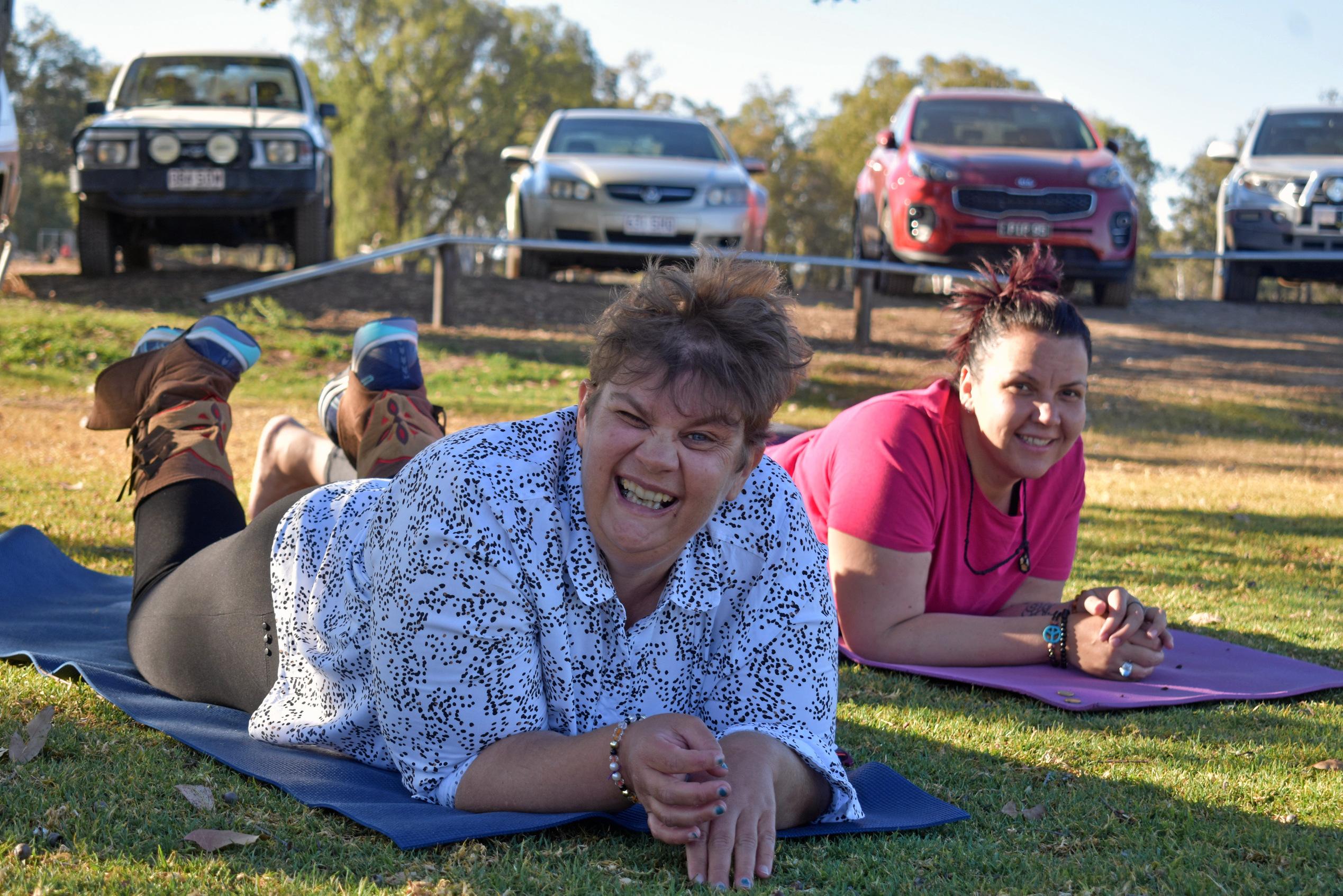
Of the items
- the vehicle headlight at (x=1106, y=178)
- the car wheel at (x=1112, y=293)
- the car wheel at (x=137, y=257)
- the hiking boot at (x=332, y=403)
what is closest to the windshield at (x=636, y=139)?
the vehicle headlight at (x=1106, y=178)

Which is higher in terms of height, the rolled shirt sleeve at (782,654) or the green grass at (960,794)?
the rolled shirt sleeve at (782,654)

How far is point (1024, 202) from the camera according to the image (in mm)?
11109

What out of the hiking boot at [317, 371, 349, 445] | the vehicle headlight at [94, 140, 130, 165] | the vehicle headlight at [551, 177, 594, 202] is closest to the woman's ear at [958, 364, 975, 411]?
the hiking boot at [317, 371, 349, 445]

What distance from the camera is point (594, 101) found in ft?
154

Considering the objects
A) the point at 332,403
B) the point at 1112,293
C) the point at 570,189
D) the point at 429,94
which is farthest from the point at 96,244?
the point at 429,94

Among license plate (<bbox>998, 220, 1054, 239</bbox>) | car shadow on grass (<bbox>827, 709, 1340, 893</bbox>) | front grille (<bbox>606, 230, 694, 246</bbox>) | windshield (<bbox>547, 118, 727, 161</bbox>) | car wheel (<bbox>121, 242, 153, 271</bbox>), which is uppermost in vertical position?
windshield (<bbox>547, 118, 727, 161</bbox>)

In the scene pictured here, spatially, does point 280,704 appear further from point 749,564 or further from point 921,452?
point 921,452

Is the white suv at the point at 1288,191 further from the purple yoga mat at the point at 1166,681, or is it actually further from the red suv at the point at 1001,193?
the purple yoga mat at the point at 1166,681

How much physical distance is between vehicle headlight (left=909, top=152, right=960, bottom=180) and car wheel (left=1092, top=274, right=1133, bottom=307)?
240 cm

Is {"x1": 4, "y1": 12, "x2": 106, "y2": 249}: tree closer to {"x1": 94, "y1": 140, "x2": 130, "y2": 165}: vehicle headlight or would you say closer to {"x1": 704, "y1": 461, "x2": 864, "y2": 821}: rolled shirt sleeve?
{"x1": 94, "y1": 140, "x2": 130, "y2": 165}: vehicle headlight

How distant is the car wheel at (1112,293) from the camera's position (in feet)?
Result: 41.9

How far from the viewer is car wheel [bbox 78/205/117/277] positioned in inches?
483

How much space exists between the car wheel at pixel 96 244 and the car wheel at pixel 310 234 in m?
1.79

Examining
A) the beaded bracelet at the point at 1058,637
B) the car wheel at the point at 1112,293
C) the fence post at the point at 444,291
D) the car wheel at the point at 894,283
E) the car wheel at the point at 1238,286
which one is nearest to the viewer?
the beaded bracelet at the point at 1058,637
